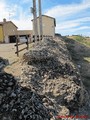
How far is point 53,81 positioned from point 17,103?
244 inches

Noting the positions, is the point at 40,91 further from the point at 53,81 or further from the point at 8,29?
the point at 8,29

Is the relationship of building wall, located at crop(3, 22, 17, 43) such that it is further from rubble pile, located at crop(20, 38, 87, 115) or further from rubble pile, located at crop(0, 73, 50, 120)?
rubble pile, located at crop(0, 73, 50, 120)

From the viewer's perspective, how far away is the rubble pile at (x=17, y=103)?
236 inches

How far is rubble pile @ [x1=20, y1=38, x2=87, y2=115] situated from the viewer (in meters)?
11.0

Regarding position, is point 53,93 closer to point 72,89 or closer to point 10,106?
point 72,89

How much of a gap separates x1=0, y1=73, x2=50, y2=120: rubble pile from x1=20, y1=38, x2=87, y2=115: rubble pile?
3.30m

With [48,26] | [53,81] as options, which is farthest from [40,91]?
[48,26]

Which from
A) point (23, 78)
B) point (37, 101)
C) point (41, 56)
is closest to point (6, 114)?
point (37, 101)

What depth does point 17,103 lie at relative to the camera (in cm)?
612

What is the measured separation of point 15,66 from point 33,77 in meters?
1.88

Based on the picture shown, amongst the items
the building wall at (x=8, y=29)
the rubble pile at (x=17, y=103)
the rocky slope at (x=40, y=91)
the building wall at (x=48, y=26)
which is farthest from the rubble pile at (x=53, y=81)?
the building wall at (x=8, y=29)

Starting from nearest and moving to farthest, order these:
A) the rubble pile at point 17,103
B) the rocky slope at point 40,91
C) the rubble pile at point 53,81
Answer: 1. the rubble pile at point 17,103
2. the rocky slope at point 40,91
3. the rubble pile at point 53,81

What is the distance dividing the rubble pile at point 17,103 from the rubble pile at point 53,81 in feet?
10.8

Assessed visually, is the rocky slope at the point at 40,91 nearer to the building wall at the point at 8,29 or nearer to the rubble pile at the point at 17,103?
the rubble pile at the point at 17,103
